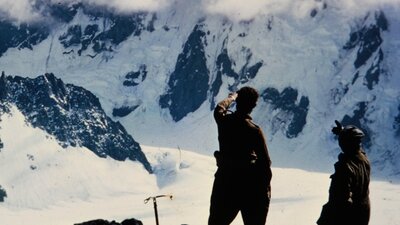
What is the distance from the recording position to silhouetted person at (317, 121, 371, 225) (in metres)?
13.8

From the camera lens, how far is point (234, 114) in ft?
48.2

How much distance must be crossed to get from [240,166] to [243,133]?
55cm

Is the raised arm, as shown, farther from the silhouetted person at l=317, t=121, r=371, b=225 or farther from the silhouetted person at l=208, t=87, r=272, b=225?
the silhouetted person at l=317, t=121, r=371, b=225

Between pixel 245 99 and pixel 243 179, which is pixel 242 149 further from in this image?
pixel 245 99

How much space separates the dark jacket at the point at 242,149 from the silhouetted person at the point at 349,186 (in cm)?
108

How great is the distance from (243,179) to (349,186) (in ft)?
5.59

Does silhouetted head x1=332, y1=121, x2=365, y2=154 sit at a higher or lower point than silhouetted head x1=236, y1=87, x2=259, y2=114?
lower

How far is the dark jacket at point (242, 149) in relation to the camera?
1428 cm

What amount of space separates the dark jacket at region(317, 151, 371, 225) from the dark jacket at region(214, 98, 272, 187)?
3.52ft

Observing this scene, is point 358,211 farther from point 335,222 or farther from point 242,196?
point 242,196

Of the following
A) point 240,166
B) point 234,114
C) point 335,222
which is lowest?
point 335,222

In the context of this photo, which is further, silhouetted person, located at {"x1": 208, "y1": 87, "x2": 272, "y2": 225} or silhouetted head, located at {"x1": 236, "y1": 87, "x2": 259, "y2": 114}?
silhouetted head, located at {"x1": 236, "y1": 87, "x2": 259, "y2": 114}

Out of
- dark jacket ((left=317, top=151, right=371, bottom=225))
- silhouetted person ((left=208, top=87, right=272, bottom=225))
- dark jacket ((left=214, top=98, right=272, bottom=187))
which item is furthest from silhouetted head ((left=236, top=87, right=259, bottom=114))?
dark jacket ((left=317, top=151, right=371, bottom=225))

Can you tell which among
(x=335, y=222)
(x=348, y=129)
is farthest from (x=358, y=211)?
(x=348, y=129)
